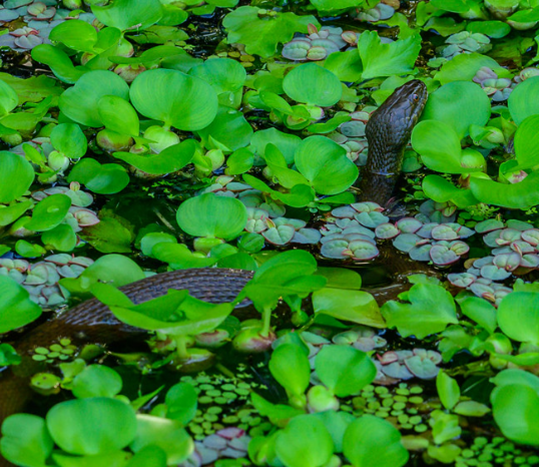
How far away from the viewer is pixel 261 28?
13.3ft

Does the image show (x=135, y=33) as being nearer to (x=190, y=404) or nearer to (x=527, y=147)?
(x=527, y=147)

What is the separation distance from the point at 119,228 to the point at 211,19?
176 centimetres

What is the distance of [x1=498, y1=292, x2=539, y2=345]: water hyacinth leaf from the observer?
232cm

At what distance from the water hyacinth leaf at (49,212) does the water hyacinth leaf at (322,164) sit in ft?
2.93

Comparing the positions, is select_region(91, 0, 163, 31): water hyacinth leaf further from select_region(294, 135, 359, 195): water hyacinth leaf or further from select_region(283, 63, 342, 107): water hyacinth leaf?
select_region(294, 135, 359, 195): water hyacinth leaf

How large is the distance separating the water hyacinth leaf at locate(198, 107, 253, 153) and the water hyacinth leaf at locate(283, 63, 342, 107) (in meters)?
0.27

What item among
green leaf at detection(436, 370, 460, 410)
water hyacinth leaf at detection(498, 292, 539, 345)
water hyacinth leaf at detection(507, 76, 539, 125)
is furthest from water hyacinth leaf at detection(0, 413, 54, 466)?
water hyacinth leaf at detection(507, 76, 539, 125)

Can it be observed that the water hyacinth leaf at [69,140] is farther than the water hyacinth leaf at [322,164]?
Yes

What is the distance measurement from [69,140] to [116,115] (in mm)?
226

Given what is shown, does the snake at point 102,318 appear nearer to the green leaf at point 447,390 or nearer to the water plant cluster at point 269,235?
the water plant cluster at point 269,235

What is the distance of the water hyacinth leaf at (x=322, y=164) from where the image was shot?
3035 millimetres

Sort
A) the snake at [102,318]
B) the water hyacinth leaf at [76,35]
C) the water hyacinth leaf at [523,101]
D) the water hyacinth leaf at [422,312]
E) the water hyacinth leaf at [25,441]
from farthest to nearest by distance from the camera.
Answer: the water hyacinth leaf at [76,35]
the water hyacinth leaf at [523,101]
the water hyacinth leaf at [422,312]
the snake at [102,318]
the water hyacinth leaf at [25,441]

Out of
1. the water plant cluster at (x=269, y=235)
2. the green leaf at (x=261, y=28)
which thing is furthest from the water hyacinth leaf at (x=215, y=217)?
the green leaf at (x=261, y=28)

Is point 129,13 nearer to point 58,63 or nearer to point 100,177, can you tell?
point 58,63
